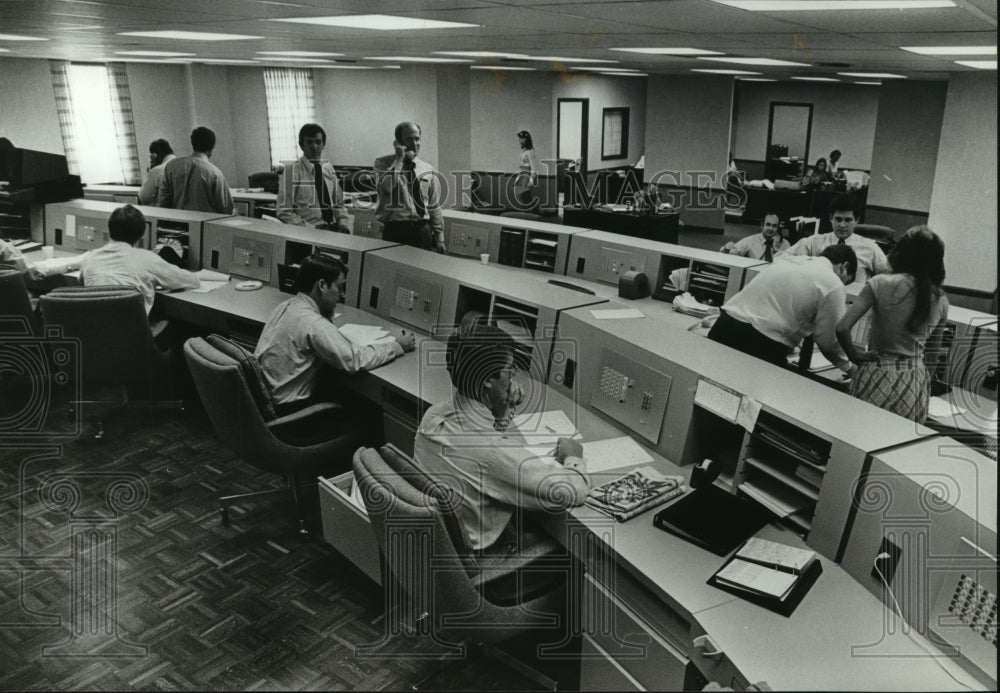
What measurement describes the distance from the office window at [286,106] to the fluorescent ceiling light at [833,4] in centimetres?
960

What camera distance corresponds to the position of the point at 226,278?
457 cm

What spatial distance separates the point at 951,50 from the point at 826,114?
11.7 metres

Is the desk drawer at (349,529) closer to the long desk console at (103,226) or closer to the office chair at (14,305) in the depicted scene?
the office chair at (14,305)

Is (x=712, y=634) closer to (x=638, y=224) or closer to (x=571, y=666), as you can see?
(x=571, y=666)

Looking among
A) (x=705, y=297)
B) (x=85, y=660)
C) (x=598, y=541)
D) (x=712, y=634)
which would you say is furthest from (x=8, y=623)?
(x=705, y=297)

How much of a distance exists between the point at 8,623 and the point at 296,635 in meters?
1.03

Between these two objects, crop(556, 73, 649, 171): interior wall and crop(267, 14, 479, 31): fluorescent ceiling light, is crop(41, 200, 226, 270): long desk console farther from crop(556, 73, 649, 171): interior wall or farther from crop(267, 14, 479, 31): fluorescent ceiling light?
crop(556, 73, 649, 171): interior wall

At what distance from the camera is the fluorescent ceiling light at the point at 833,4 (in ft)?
7.61

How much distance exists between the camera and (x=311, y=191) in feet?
17.1

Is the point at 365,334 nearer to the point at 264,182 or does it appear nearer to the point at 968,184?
the point at 968,184

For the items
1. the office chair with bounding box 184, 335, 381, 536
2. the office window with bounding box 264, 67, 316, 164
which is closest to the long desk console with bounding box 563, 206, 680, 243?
the office chair with bounding box 184, 335, 381, 536

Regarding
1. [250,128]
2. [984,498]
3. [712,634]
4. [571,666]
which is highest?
[250,128]

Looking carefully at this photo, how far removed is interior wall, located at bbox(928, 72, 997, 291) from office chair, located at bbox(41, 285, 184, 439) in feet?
22.7

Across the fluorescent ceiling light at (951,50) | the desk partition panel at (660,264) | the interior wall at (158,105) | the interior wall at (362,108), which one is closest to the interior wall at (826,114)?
the interior wall at (362,108)
